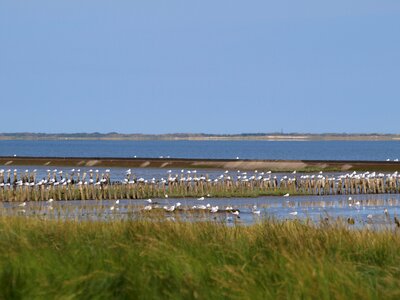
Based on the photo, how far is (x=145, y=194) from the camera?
58.0 meters

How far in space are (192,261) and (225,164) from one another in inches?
3653

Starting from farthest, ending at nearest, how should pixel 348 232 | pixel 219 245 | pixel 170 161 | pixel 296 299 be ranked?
pixel 170 161
pixel 348 232
pixel 219 245
pixel 296 299

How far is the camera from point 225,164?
106 m

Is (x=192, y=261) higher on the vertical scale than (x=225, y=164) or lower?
higher

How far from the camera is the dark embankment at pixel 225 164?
9038 centimetres

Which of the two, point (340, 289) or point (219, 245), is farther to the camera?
point (219, 245)

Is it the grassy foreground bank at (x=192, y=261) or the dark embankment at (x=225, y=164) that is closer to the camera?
the grassy foreground bank at (x=192, y=261)

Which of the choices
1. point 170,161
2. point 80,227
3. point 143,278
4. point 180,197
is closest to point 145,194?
point 180,197

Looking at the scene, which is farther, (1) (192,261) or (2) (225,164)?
(2) (225,164)

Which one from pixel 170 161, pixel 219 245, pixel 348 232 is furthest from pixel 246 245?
pixel 170 161

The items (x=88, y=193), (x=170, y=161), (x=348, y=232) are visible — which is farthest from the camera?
(x=170, y=161)

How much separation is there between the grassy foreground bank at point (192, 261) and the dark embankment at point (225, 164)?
71620mm

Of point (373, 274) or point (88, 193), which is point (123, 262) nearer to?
point (373, 274)

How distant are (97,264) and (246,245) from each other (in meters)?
2.53
